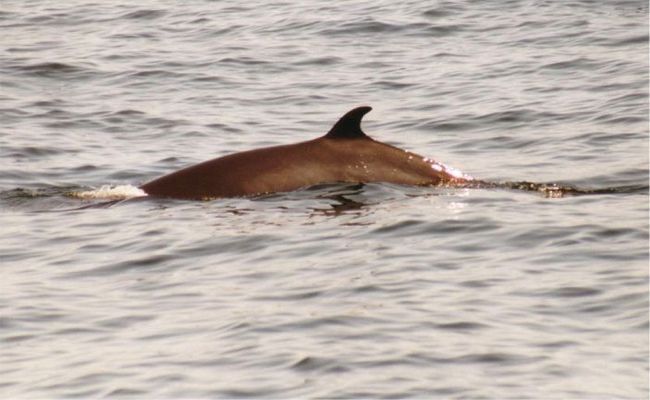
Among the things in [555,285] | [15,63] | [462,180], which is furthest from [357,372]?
[15,63]

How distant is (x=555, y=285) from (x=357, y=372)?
2.08 metres

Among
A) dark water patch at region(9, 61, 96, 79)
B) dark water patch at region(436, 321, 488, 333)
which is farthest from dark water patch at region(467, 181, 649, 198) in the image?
dark water patch at region(9, 61, 96, 79)

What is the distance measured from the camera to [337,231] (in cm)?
1220

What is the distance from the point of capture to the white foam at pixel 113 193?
14.1m

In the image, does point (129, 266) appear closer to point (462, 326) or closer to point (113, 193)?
point (113, 193)

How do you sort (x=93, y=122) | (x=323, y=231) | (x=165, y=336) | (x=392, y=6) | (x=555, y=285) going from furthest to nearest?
(x=392, y=6), (x=93, y=122), (x=323, y=231), (x=555, y=285), (x=165, y=336)

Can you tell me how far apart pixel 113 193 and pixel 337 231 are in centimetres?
283

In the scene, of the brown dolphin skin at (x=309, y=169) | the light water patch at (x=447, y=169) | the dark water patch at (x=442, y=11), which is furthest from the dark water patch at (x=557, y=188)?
the dark water patch at (x=442, y=11)

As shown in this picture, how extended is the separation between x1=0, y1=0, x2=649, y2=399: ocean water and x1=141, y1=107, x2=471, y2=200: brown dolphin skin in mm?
167

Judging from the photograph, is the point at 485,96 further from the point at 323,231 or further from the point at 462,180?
the point at 323,231

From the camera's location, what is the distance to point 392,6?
27328 mm

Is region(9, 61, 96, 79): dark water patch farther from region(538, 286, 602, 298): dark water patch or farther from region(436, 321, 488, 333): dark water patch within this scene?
region(436, 321, 488, 333): dark water patch

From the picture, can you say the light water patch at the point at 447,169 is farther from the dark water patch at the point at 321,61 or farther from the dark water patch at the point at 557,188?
the dark water patch at the point at 321,61

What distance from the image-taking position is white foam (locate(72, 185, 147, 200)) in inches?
555
